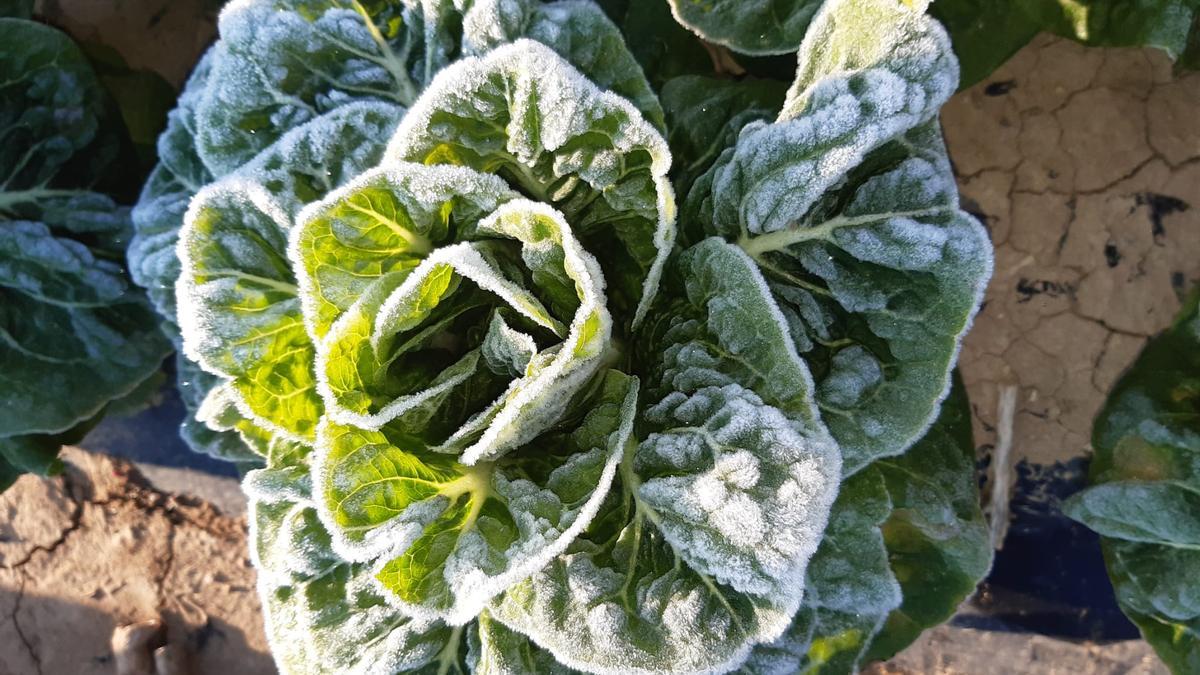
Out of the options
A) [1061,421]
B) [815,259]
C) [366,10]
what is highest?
[366,10]

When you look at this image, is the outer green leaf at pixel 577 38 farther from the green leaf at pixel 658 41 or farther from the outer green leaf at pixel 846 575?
the outer green leaf at pixel 846 575

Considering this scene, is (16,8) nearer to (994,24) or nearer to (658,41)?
(658,41)

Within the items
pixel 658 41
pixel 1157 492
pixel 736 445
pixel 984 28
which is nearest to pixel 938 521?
pixel 1157 492

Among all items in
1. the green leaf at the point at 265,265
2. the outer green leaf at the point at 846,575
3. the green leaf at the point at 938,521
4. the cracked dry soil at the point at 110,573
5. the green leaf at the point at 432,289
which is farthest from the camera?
the cracked dry soil at the point at 110,573

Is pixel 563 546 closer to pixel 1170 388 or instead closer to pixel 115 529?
pixel 1170 388

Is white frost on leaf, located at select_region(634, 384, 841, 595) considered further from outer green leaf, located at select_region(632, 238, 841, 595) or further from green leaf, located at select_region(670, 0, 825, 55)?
green leaf, located at select_region(670, 0, 825, 55)

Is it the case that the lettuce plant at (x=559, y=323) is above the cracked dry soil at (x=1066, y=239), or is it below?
above

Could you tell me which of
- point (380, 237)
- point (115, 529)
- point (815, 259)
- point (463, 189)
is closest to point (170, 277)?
point (380, 237)

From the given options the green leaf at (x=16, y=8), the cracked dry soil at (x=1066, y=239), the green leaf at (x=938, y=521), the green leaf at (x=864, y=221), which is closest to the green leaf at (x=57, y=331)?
the green leaf at (x=16, y=8)
